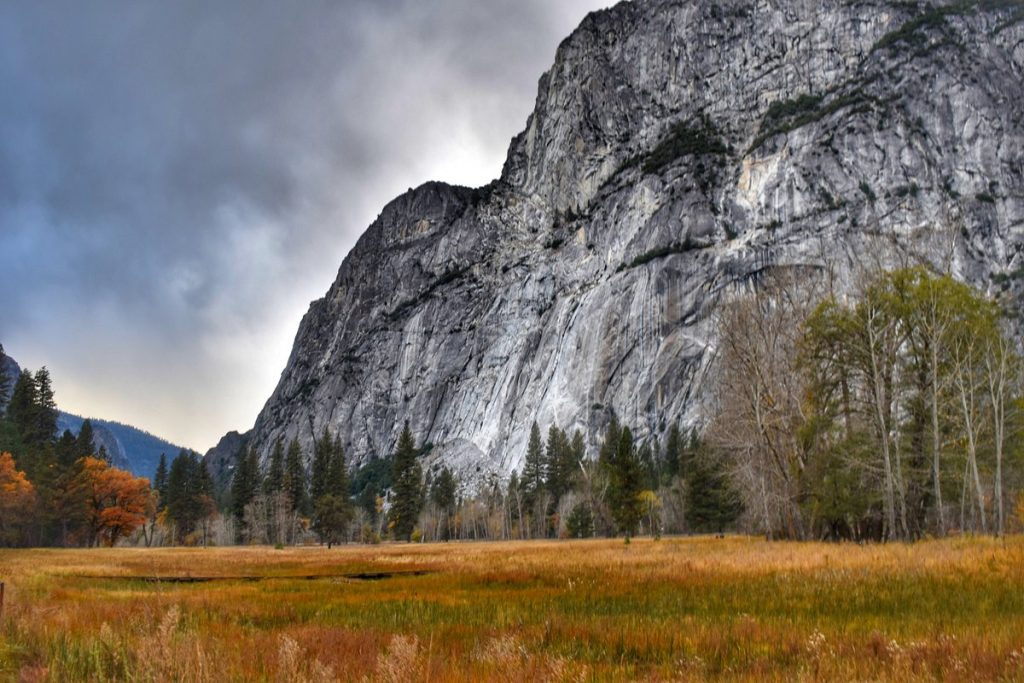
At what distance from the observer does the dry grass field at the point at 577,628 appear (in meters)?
4.75

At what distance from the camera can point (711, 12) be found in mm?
171875

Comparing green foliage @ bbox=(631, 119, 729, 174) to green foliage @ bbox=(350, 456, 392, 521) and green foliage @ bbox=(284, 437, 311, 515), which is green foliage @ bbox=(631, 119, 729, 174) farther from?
green foliage @ bbox=(284, 437, 311, 515)

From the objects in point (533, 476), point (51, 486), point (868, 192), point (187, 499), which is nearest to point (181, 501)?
point (187, 499)

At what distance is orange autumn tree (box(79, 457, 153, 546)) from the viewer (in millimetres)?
73250

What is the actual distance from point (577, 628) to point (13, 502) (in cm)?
7119

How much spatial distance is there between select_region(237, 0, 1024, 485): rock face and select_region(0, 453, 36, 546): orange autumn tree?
84235 mm

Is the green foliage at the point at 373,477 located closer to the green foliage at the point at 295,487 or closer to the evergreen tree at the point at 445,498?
the evergreen tree at the point at 445,498

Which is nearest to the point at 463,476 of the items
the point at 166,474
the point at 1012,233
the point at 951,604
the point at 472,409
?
the point at 472,409

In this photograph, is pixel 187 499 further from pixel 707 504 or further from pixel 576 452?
pixel 707 504

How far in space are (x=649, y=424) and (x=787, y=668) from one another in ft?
417

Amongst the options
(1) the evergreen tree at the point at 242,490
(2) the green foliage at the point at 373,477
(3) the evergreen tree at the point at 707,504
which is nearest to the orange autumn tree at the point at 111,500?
(1) the evergreen tree at the point at 242,490

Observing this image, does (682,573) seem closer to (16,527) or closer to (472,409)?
(16,527)

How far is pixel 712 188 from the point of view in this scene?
15025 centimetres

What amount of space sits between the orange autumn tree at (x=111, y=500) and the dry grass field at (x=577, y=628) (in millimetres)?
70341
